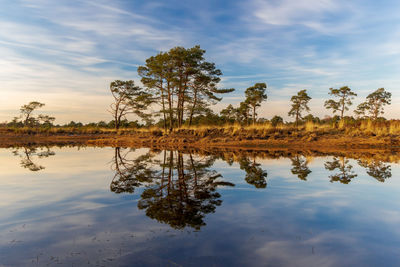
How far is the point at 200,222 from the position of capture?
400 cm

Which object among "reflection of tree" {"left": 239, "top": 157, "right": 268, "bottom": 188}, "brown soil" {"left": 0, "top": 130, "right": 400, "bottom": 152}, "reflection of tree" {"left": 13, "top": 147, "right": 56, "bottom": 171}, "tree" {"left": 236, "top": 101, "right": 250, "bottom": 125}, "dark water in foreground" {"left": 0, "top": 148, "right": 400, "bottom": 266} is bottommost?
"reflection of tree" {"left": 13, "top": 147, "right": 56, "bottom": 171}

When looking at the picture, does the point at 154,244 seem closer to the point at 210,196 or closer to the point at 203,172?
the point at 210,196

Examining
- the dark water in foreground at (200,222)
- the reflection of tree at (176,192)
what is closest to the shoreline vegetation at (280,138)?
the reflection of tree at (176,192)

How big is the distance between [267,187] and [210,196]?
1.95 meters

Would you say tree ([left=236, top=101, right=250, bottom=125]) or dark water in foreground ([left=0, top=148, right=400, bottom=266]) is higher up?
tree ([left=236, top=101, right=250, bottom=125])

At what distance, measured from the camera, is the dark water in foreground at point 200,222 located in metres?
2.95

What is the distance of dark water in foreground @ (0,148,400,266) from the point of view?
2953 mm

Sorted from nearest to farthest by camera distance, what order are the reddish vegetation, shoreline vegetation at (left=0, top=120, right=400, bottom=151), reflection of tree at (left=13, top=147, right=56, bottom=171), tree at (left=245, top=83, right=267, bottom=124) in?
reflection of tree at (left=13, top=147, right=56, bottom=171)
the reddish vegetation
shoreline vegetation at (left=0, top=120, right=400, bottom=151)
tree at (left=245, top=83, right=267, bottom=124)

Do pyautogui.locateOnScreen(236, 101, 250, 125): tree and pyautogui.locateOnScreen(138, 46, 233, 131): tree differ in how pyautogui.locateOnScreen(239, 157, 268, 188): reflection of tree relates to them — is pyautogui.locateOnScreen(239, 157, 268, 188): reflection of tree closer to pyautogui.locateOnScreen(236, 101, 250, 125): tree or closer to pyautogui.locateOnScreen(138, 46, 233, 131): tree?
pyautogui.locateOnScreen(138, 46, 233, 131): tree

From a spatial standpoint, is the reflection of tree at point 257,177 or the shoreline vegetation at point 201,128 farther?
the shoreline vegetation at point 201,128

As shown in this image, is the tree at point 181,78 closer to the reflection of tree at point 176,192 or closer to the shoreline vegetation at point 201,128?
the shoreline vegetation at point 201,128

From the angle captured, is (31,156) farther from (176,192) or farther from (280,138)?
(280,138)

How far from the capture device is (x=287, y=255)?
298 centimetres

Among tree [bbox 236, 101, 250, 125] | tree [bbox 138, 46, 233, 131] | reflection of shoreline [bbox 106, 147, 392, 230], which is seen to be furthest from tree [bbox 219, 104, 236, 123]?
reflection of shoreline [bbox 106, 147, 392, 230]
